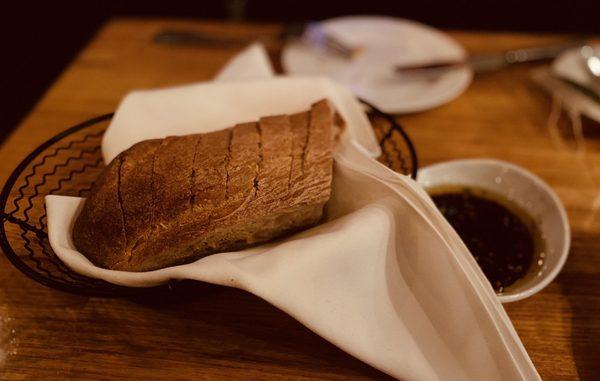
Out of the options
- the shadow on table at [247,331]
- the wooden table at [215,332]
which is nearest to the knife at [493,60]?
the wooden table at [215,332]

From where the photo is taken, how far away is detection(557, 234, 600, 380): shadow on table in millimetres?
732

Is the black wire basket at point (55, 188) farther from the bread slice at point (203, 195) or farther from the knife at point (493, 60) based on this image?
the knife at point (493, 60)

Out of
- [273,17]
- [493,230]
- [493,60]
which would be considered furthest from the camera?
[273,17]

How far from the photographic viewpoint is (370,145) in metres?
0.99

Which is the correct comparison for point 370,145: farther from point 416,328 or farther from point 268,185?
point 416,328

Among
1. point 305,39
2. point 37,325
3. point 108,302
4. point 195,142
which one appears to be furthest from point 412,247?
point 305,39

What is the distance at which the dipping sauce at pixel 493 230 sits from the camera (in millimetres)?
833

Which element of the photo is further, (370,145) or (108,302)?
(370,145)

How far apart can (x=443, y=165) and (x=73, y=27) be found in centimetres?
276

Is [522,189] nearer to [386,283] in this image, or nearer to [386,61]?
[386,283]

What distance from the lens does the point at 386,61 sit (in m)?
1.46

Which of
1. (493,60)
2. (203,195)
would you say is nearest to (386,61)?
(493,60)

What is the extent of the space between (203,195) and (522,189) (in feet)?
2.21

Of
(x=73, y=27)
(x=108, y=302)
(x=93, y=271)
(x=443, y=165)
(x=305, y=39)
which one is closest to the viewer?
(x=93, y=271)
